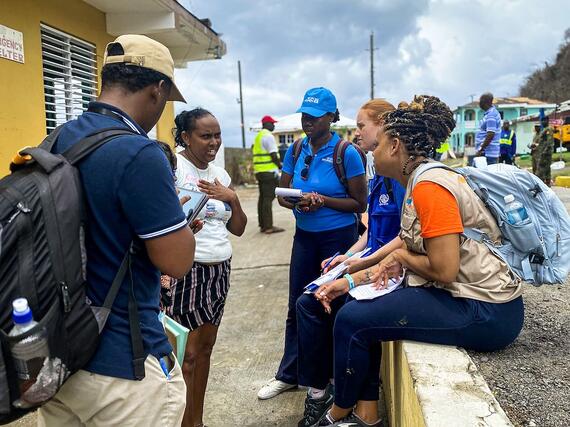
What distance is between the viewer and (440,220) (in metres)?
2.11

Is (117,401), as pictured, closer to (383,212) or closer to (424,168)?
(424,168)

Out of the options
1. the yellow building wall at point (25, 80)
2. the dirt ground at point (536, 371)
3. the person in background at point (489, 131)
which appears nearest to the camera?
the dirt ground at point (536, 371)

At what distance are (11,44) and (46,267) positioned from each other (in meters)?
4.36

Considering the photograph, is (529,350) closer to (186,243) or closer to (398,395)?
(398,395)

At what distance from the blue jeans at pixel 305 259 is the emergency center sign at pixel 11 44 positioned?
3414 millimetres

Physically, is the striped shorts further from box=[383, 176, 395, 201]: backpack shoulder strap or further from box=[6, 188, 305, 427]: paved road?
box=[383, 176, 395, 201]: backpack shoulder strap

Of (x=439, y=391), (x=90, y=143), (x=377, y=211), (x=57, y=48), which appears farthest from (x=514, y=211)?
(x=57, y=48)

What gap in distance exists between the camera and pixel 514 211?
Answer: 234cm

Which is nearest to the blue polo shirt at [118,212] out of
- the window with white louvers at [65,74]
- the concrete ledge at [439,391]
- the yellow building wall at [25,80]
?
the concrete ledge at [439,391]

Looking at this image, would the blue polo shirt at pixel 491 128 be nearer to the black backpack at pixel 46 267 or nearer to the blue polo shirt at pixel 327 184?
the blue polo shirt at pixel 327 184

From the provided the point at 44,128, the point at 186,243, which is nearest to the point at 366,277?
the point at 186,243

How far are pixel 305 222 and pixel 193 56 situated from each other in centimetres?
675

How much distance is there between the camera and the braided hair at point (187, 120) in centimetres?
287

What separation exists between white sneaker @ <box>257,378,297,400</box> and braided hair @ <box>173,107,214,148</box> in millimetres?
1712
